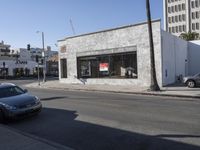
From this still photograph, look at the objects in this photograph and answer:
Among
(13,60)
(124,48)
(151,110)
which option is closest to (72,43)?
(124,48)

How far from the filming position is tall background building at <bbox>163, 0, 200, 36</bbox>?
99850mm

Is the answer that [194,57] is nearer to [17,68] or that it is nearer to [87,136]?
[87,136]

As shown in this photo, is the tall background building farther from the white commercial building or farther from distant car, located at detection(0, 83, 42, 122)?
distant car, located at detection(0, 83, 42, 122)

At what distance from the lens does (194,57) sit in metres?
34.7

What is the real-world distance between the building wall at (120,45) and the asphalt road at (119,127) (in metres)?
12.7

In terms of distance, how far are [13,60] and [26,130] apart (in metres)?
67.9

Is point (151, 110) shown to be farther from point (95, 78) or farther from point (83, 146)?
point (95, 78)

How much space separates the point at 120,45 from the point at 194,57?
36.7 ft

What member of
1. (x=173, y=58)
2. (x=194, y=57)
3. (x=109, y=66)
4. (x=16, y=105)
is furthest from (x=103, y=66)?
(x=16, y=105)

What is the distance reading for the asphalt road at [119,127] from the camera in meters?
7.83

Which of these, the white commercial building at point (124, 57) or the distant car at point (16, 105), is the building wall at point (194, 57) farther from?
the distant car at point (16, 105)

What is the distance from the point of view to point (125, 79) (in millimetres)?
28219

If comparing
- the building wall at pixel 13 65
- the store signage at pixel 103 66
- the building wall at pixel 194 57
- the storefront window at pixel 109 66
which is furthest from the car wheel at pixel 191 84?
the building wall at pixel 13 65

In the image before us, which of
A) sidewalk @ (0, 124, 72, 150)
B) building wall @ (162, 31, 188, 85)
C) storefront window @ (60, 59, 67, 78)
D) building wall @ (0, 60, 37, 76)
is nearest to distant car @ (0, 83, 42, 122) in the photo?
sidewalk @ (0, 124, 72, 150)
